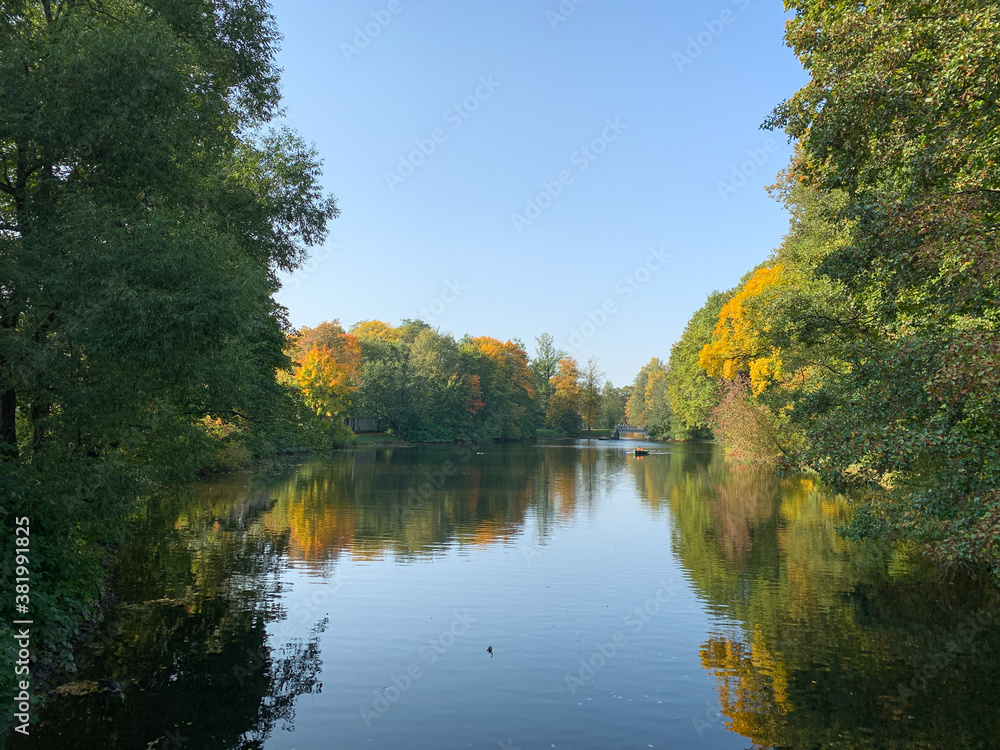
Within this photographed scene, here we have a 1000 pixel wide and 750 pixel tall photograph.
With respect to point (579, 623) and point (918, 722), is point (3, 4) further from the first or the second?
point (918, 722)

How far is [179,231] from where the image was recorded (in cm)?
1146

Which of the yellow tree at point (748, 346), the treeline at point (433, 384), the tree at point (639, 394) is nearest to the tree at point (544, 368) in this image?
the treeline at point (433, 384)

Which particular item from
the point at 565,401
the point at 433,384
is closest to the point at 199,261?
the point at 433,384

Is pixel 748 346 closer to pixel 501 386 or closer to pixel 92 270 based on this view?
pixel 92 270

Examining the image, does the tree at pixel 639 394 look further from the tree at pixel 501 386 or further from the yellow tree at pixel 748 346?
the yellow tree at pixel 748 346

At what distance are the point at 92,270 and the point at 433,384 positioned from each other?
7895 centimetres

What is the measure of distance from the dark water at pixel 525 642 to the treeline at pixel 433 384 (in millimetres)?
36916

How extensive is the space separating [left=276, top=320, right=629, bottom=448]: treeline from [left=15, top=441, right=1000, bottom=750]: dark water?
1453 inches

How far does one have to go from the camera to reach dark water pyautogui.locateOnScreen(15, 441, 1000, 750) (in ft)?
33.4

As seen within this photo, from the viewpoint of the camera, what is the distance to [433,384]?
89812 millimetres

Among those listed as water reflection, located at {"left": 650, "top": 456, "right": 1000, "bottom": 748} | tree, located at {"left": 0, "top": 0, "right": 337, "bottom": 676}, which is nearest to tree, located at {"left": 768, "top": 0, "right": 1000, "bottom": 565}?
water reflection, located at {"left": 650, "top": 456, "right": 1000, "bottom": 748}

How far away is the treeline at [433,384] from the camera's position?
225 feet

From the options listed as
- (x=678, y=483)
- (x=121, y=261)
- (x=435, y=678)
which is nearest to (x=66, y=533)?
(x=121, y=261)

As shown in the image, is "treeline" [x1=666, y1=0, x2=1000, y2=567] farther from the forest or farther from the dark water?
the dark water
